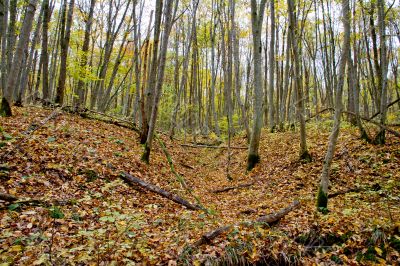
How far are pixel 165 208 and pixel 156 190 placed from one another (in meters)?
0.77

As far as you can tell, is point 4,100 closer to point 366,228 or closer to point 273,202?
point 273,202

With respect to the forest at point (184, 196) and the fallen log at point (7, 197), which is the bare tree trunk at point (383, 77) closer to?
the forest at point (184, 196)

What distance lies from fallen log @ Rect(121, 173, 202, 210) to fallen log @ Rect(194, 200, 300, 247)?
160cm

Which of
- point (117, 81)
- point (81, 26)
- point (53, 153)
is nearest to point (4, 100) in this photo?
point (53, 153)

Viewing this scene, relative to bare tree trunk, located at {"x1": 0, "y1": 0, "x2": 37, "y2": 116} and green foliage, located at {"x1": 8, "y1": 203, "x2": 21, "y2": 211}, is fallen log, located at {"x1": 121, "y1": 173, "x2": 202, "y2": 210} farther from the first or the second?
bare tree trunk, located at {"x1": 0, "y1": 0, "x2": 37, "y2": 116}

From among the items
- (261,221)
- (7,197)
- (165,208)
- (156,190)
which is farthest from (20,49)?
(261,221)

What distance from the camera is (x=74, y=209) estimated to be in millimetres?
4859

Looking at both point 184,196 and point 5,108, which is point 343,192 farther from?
point 5,108

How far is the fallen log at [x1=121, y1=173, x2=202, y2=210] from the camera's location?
6.30 meters

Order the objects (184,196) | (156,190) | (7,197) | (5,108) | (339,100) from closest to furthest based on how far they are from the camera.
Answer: (7,197) → (339,100) → (156,190) → (184,196) → (5,108)

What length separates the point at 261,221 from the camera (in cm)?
505

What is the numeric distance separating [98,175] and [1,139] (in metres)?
2.20

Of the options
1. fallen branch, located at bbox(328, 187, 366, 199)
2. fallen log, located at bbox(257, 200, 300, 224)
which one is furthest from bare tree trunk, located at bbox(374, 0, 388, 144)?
fallen log, located at bbox(257, 200, 300, 224)

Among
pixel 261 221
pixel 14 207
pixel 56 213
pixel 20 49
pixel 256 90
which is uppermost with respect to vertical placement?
pixel 20 49
